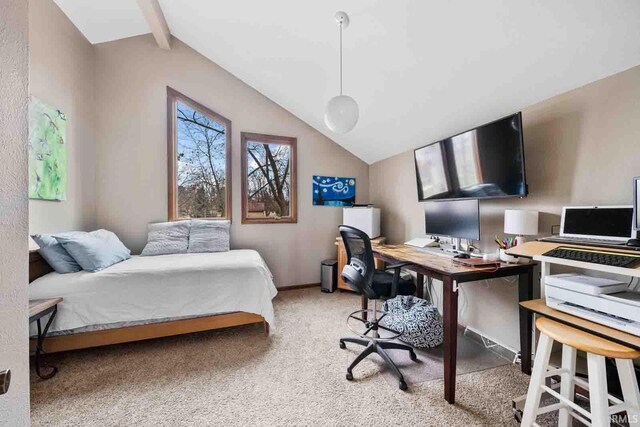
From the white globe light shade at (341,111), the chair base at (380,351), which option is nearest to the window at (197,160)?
the white globe light shade at (341,111)

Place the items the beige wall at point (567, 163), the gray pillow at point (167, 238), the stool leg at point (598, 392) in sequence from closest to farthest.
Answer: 1. the stool leg at point (598, 392)
2. the beige wall at point (567, 163)
3. the gray pillow at point (167, 238)

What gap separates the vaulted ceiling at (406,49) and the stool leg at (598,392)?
166 cm

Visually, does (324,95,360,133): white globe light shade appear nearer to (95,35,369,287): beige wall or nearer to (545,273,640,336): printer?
(545,273,640,336): printer

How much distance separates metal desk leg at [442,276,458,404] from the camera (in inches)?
62.4

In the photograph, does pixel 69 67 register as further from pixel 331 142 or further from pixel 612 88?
pixel 612 88

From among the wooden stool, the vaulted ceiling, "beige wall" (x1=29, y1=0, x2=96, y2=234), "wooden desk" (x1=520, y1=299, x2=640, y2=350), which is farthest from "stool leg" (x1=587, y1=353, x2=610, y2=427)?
"beige wall" (x1=29, y1=0, x2=96, y2=234)

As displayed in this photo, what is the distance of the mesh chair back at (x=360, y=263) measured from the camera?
6.27ft

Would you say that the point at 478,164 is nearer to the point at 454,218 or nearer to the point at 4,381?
the point at 454,218

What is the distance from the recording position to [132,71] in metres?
3.22

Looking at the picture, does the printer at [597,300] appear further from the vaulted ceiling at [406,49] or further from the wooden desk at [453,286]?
the vaulted ceiling at [406,49]

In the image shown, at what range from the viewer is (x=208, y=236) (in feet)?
10.7

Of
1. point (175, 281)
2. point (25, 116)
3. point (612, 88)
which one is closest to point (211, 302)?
point (175, 281)

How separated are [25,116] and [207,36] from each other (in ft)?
9.84

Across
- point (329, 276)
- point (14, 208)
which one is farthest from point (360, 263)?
point (14, 208)
